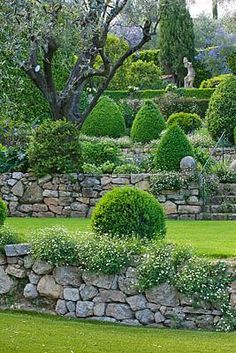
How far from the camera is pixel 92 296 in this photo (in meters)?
8.37

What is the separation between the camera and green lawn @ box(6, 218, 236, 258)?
8820 millimetres

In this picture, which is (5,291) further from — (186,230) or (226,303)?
(186,230)

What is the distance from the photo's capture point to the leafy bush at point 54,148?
14.0 m

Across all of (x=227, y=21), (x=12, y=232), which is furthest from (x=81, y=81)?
(x=227, y=21)

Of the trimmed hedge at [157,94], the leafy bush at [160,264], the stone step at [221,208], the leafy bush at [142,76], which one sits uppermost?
the leafy bush at [142,76]

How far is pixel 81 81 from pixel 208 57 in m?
18.6

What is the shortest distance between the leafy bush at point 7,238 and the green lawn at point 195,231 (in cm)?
16

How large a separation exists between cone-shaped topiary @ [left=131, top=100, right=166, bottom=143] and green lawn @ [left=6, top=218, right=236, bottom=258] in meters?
7.09

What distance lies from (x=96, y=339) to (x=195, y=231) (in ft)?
14.6

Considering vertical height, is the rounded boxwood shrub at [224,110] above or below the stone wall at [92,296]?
above

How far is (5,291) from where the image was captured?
8789mm

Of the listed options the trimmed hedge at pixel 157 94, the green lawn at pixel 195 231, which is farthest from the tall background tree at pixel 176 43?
the green lawn at pixel 195 231

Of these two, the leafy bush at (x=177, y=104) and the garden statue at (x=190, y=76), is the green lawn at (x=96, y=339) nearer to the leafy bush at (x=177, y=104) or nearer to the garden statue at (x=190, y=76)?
the leafy bush at (x=177, y=104)

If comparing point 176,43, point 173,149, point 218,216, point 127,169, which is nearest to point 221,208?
point 218,216
